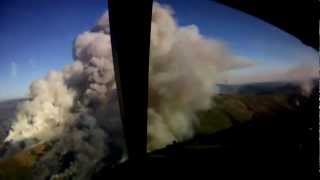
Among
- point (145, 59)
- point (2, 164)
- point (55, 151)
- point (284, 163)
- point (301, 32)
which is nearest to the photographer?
point (284, 163)

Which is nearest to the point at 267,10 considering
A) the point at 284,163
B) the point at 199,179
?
the point at 284,163

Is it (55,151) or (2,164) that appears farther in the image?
(55,151)

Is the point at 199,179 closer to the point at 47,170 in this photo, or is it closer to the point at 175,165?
the point at 175,165

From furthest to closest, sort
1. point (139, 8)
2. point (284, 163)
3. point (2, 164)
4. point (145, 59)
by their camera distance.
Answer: point (2, 164), point (145, 59), point (139, 8), point (284, 163)

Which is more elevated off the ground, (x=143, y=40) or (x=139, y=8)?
(x=139, y=8)

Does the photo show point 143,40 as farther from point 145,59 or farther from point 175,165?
point 175,165

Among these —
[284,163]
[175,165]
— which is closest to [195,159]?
[175,165]

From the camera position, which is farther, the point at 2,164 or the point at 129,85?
the point at 2,164

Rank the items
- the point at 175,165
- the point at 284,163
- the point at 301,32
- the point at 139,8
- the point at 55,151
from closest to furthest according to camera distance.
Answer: the point at 284,163, the point at 175,165, the point at 139,8, the point at 301,32, the point at 55,151

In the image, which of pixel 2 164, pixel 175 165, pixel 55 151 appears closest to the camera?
pixel 175 165

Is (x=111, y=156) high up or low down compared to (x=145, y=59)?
down
